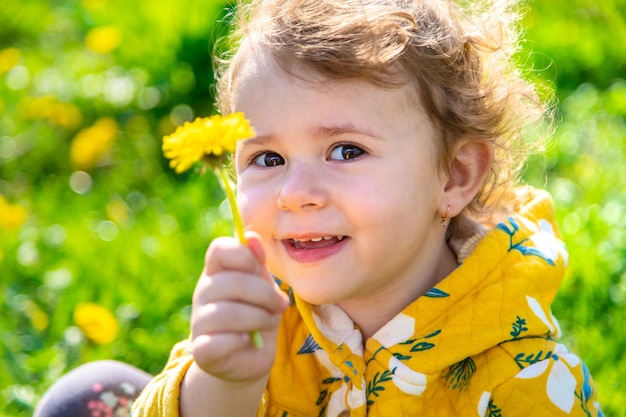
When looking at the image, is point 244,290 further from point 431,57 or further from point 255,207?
point 431,57

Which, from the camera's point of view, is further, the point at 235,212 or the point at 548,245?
the point at 548,245

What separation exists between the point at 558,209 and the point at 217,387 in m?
1.40

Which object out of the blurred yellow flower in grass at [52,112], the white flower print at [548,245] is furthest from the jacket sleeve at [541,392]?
the blurred yellow flower in grass at [52,112]

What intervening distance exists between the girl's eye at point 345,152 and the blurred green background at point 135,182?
0.71 meters

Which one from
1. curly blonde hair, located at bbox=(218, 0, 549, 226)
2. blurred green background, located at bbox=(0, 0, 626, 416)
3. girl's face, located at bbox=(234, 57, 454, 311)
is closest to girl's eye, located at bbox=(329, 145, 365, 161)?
girl's face, located at bbox=(234, 57, 454, 311)

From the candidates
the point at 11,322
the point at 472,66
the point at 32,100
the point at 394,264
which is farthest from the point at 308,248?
the point at 32,100

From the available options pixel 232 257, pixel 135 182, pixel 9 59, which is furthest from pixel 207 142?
pixel 9 59

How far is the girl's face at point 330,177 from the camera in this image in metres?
1.58

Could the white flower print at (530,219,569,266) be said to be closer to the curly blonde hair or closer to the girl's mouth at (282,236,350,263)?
the curly blonde hair

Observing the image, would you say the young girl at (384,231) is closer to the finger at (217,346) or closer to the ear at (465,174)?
the ear at (465,174)

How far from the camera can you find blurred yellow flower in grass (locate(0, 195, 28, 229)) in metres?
2.84

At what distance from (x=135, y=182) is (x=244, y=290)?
1949mm

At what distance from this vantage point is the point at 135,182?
3164mm

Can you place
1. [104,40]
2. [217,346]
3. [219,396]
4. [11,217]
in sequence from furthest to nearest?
[104,40] → [11,217] → [219,396] → [217,346]
